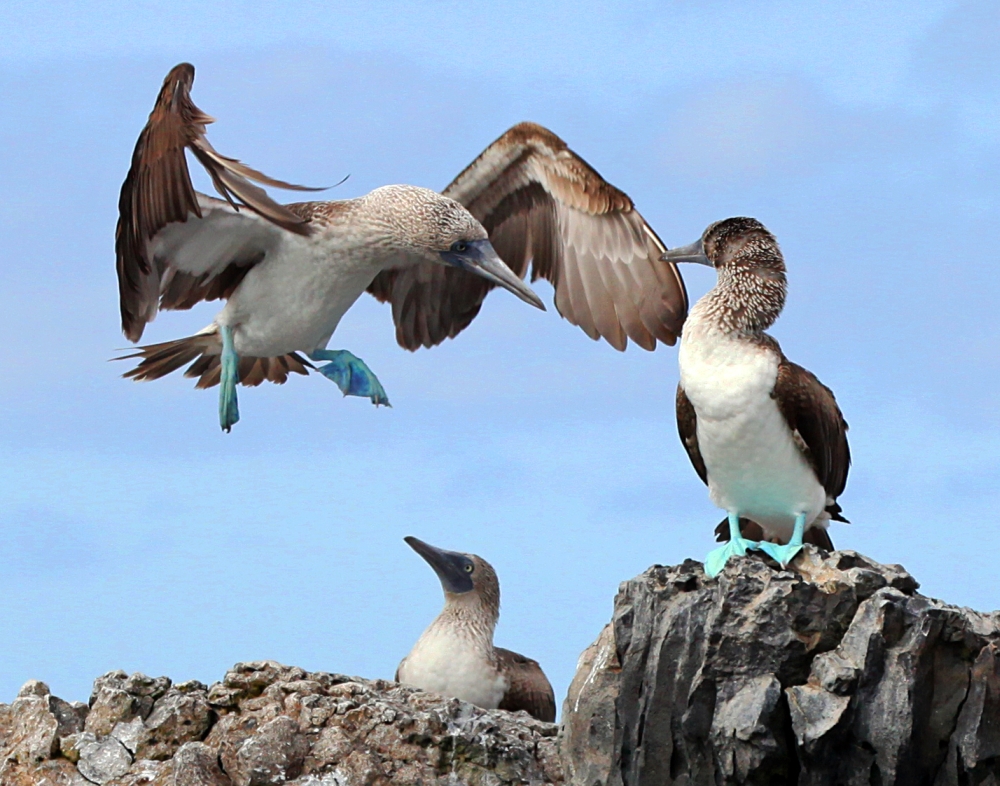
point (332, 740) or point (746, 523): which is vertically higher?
point (746, 523)

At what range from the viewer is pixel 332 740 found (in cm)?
827

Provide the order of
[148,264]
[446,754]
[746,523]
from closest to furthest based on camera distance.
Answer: [446,754] → [746,523] → [148,264]

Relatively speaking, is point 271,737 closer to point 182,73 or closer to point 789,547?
point 789,547

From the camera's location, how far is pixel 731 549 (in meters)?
8.41

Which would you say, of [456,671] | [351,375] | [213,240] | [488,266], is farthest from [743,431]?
[213,240]

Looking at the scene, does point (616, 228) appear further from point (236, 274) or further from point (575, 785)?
point (575, 785)

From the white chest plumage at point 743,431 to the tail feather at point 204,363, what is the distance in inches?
161

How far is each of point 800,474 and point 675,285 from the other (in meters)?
2.23

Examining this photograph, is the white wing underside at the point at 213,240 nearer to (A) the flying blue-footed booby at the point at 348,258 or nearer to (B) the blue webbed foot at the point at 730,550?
(A) the flying blue-footed booby at the point at 348,258

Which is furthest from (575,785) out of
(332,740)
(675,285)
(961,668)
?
(675,285)

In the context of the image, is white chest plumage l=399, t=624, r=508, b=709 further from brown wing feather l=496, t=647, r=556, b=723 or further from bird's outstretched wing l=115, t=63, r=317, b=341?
bird's outstretched wing l=115, t=63, r=317, b=341

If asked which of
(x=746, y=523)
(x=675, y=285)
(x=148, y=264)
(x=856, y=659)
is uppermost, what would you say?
(x=675, y=285)

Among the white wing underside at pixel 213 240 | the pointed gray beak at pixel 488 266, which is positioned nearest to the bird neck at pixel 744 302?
the pointed gray beak at pixel 488 266

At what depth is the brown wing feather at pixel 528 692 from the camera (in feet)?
32.6
